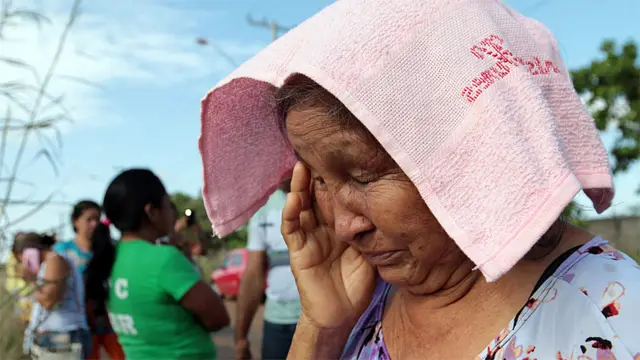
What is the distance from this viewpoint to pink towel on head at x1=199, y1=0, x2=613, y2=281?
3.78 ft

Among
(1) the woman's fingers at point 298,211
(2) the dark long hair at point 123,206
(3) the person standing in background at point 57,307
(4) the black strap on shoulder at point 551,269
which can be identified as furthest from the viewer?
(2) the dark long hair at point 123,206

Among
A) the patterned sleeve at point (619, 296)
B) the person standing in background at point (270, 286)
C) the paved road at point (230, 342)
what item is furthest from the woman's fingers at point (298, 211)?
the paved road at point (230, 342)

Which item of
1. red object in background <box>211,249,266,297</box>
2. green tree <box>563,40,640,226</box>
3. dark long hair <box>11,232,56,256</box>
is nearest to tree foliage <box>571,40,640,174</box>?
green tree <box>563,40,640,226</box>

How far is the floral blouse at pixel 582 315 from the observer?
3.89 feet

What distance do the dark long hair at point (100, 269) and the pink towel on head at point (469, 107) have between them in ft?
10.3

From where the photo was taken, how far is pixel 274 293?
4406 mm

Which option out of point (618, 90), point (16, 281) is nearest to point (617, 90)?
point (618, 90)

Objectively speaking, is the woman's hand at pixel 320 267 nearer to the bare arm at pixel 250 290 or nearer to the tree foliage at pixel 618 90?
the bare arm at pixel 250 290

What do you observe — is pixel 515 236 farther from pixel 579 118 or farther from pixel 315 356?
pixel 315 356

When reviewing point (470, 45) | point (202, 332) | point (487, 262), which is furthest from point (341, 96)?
point (202, 332)

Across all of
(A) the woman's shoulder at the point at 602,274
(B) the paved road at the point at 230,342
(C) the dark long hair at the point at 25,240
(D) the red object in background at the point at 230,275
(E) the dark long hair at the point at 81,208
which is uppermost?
(E) the dark long hair at the point at 81,208

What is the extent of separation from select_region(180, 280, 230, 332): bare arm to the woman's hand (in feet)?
6.91

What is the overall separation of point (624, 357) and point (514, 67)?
0.55 metres

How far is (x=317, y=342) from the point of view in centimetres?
170
